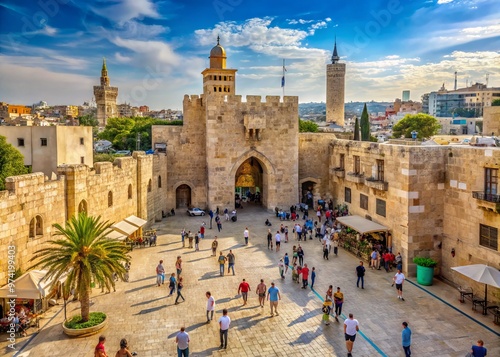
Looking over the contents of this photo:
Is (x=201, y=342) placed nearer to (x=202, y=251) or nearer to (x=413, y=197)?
(x=202, y=251)

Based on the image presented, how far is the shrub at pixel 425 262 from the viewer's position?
15609mm

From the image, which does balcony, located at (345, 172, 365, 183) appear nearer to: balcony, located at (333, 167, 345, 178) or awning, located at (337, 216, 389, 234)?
balcony, located at (333, 167, 345, 178)

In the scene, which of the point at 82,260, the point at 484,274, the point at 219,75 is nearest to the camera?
the point at 82,260

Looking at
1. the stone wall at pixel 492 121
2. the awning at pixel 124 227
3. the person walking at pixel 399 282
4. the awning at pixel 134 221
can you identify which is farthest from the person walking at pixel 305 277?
the stone wall at pixel 492 121

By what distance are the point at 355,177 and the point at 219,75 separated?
17568 millimetres

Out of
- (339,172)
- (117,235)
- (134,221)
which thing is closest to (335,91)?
A: (339,172)

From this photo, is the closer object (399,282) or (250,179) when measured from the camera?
(399,282)

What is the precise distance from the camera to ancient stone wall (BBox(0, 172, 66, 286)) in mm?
11797

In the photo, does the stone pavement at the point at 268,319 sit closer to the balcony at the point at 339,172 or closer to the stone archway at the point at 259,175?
the balcony at the point at 339,172

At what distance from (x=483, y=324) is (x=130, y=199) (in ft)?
55.6

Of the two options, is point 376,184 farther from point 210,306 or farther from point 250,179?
point 250,179

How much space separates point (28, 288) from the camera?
11.3 metres

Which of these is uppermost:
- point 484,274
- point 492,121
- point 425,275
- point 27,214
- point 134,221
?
point 492,121

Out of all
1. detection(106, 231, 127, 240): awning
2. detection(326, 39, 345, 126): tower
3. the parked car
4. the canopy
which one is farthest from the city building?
detection(326, 39, 345, 126): tower
